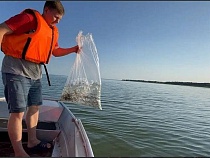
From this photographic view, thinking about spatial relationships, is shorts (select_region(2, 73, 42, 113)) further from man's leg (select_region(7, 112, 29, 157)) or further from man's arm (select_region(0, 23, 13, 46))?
man's arm (select_region(0, 23, 13, 46))

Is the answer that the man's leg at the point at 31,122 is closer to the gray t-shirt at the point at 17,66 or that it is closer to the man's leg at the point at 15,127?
the man's leg at the point at 15,127

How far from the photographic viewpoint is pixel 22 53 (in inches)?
107

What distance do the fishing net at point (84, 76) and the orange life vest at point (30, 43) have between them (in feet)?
2.96

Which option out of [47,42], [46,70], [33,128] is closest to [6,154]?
[33,128]

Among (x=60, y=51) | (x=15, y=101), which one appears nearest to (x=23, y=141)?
(x=15, y=101)

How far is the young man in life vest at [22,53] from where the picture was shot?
2.64 metres

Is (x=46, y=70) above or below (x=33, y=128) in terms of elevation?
above

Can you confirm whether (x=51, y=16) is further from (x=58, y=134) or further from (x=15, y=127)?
(x=58, y=134)

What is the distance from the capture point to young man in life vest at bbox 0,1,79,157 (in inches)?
104

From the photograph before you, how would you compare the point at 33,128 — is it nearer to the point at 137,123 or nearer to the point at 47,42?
the point at 47,42

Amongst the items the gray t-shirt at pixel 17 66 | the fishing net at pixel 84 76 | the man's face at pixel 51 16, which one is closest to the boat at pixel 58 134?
the fishing net at pixel 84 76

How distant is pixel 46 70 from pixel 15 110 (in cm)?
69

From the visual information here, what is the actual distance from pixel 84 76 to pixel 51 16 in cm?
125

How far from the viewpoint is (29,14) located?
2.64m
